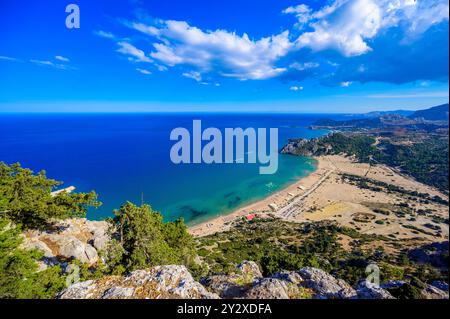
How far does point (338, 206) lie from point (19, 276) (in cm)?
5680

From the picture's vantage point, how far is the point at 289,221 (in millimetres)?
46844

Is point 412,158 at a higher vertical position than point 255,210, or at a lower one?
higher

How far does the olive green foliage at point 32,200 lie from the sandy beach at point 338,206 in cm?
2948

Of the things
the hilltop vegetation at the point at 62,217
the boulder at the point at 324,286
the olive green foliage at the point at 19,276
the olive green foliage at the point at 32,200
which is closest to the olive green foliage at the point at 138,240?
the hilltop vegetation at the point at 62,217

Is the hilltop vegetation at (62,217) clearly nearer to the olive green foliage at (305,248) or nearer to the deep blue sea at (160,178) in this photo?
the olive green foliage at (305,248)

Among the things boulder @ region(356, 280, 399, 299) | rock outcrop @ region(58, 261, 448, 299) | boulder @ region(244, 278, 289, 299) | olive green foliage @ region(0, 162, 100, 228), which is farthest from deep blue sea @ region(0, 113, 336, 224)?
boulder @ region(356, 280, 399, 299)

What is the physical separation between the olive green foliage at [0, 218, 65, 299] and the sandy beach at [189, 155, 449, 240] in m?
33.4

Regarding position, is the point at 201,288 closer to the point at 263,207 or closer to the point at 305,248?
the point at 305,248

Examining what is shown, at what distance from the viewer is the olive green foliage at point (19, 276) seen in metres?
7.82

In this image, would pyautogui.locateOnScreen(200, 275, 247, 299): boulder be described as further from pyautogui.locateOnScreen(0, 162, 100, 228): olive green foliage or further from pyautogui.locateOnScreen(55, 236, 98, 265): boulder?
pyautogui.locateOnScreen(0, 162, 100, 228): olive green foliage

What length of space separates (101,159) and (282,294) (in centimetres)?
9633

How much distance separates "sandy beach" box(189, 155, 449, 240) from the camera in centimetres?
4312
